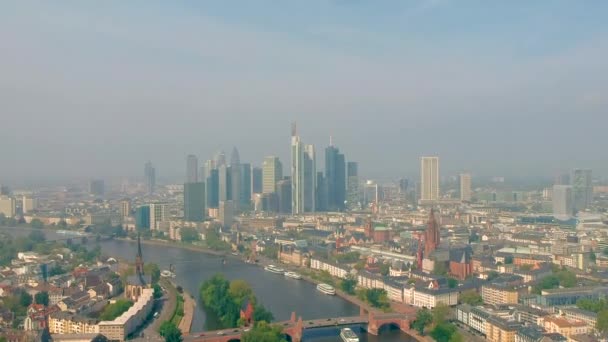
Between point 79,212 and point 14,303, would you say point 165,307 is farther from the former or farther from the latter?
point 79,212

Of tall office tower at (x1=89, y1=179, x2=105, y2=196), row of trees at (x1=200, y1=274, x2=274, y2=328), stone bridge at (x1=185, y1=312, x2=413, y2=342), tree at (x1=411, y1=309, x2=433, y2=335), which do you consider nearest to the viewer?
stone bridge at (x1=185, y1=312, x2=413, y2=342)

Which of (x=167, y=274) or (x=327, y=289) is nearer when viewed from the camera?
(x=327, y=289)

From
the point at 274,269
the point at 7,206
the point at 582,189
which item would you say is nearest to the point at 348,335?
the point at 274,269

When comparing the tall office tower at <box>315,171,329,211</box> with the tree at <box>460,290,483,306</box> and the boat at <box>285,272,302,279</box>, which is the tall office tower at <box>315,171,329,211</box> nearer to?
the boat at <box>285,272,302,279</box>

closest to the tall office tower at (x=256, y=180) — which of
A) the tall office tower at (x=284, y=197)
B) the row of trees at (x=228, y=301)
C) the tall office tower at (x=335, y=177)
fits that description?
the tall office tower at (x=335, y=177)

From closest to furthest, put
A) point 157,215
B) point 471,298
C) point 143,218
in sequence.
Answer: point 471,298 → point 143,218 → point 157,215

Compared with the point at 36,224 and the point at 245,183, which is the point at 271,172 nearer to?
the point at 245,183

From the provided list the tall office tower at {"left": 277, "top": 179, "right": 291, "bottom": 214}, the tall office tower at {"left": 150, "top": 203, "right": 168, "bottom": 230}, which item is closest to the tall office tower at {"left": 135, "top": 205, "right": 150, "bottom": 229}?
the tall office tower at {"left": 150, "top": 203, "right": 168, "bottom": 230}

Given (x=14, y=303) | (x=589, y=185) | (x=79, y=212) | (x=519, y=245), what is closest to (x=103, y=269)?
(x=14, y=303)
